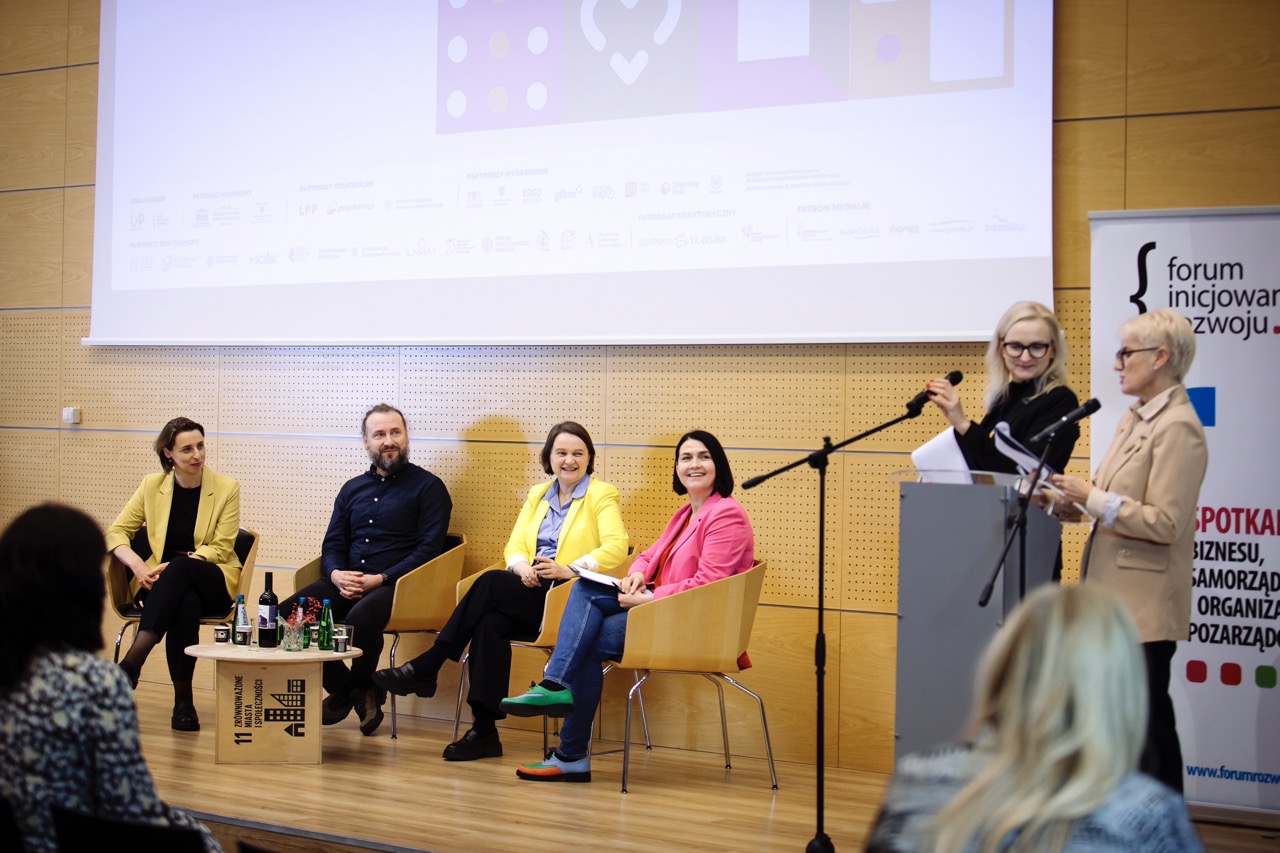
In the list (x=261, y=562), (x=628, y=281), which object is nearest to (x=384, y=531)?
(x=261, y=562)

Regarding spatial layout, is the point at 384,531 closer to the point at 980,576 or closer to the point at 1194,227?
the point at 980,576

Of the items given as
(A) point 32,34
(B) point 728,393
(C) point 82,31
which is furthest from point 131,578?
(A) point 32,34

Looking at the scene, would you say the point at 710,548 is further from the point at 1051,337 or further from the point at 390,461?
the point at 390,461

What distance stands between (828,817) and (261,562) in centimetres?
330

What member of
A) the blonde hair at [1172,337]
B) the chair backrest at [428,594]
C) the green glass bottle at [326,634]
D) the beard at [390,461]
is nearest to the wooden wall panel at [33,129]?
the beard at [390,461]

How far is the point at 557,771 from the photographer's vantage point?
4.48 meters

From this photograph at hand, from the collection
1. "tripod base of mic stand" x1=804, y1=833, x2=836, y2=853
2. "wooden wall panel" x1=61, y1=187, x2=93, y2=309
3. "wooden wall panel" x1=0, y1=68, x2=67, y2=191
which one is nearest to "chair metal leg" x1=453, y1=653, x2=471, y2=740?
"tripod base of mic stand" x1=804, y1=833, x2=836, y2=853

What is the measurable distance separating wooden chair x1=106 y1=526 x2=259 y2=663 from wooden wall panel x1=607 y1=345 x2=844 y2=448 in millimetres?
1772

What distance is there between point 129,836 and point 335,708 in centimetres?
337

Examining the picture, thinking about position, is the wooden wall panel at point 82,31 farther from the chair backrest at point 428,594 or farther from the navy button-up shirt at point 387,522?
the chair backrest at point 428,594

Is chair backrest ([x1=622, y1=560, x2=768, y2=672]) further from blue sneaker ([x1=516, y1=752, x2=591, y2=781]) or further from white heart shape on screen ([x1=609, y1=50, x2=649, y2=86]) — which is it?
white heart shape on screen ([x1=609, y1=50, x2=649, y2=86])

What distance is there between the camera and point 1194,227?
4.21 meters

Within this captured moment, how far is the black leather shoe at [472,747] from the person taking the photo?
4773 millimetres

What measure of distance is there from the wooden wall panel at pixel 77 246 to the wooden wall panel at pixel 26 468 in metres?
0.74
